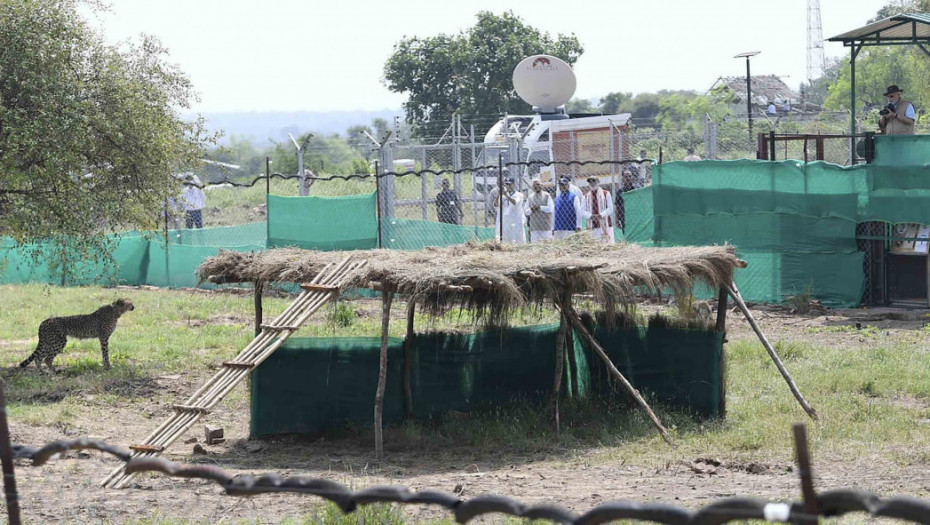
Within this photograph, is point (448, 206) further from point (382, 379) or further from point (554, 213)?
point (382, 379)

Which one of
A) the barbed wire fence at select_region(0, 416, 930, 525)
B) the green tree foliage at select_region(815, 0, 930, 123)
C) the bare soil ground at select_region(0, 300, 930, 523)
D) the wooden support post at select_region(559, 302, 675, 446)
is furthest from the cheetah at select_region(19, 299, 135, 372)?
the green tree foliage at select_region(815, 0, 930, 123)

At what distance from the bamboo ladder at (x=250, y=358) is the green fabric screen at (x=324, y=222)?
8.72m

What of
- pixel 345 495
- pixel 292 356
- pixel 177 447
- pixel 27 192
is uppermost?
pixel 27 192

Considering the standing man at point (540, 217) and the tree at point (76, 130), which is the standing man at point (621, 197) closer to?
the standing man at point (540, 217)

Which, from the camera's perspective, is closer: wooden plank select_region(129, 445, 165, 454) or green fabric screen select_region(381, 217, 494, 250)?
wooden plank select_region(129, 445, 165, 454)

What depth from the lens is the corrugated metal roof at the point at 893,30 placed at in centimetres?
1625

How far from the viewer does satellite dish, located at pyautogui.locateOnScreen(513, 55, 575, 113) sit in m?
27.8

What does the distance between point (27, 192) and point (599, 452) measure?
7.60 metres

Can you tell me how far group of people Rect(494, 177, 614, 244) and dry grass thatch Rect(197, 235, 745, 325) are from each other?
24.0 feet

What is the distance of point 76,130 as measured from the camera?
1241 centimetres

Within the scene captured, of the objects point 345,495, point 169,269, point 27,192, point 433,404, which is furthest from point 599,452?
point 169,269

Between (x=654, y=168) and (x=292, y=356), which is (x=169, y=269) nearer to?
(x=654, y=168)

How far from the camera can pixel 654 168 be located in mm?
18469

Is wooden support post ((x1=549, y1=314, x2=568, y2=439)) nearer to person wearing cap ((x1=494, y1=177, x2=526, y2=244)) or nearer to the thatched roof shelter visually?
the thatched roof shelter
